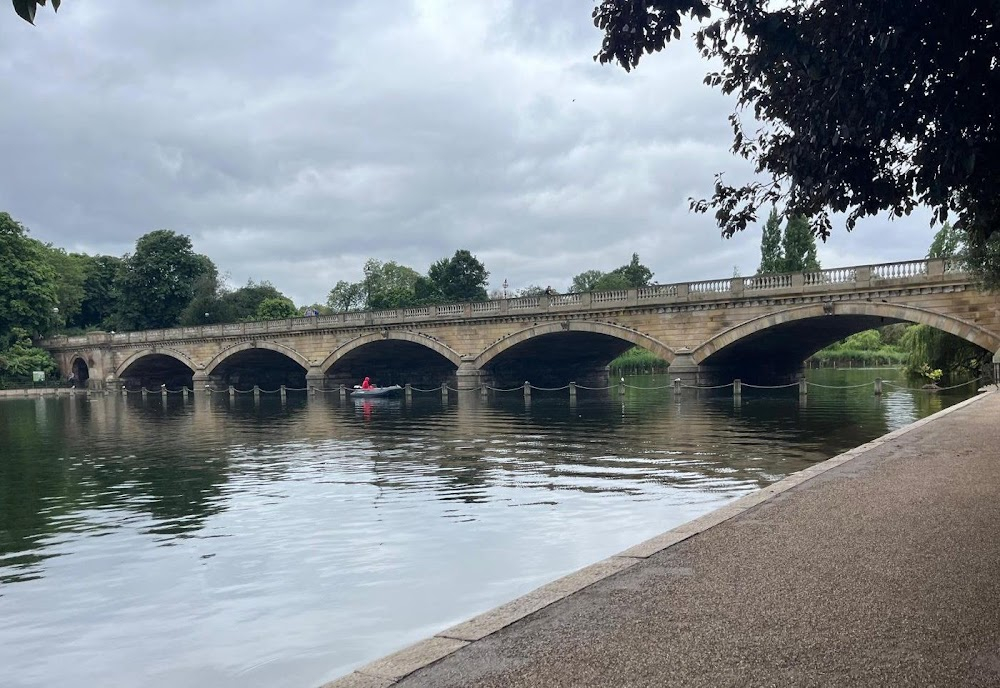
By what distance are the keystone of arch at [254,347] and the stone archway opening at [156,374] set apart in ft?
25.3

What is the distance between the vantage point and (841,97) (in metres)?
7.32

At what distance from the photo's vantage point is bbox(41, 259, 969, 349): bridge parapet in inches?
1231

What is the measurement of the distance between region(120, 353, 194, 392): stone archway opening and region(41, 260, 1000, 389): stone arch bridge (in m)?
0.19

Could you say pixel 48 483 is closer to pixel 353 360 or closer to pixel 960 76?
pixel 960 76

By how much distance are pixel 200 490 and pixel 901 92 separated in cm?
1272

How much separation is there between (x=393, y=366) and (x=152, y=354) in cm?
2062

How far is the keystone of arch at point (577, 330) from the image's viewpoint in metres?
38.5

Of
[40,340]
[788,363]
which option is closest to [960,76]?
[788,363]

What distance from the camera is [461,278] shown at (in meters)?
88.4

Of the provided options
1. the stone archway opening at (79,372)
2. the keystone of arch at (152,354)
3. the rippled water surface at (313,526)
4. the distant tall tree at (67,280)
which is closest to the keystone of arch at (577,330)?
the rippled water surface at (313,526)

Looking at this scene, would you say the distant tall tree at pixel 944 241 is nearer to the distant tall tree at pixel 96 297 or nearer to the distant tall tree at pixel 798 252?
the distant tall tree at pixel 798 252

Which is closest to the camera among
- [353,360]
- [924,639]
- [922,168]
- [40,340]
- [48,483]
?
[924,639]

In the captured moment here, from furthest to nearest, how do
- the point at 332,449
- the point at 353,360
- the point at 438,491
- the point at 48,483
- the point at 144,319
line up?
the point at 144,319, the point at 353,360, the point at 332,449, the point at 48,483, the point at 438,491

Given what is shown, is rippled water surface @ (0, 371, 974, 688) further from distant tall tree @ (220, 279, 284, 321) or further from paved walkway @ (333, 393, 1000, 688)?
distant tall tree @ (220, 279, 284, 321)
